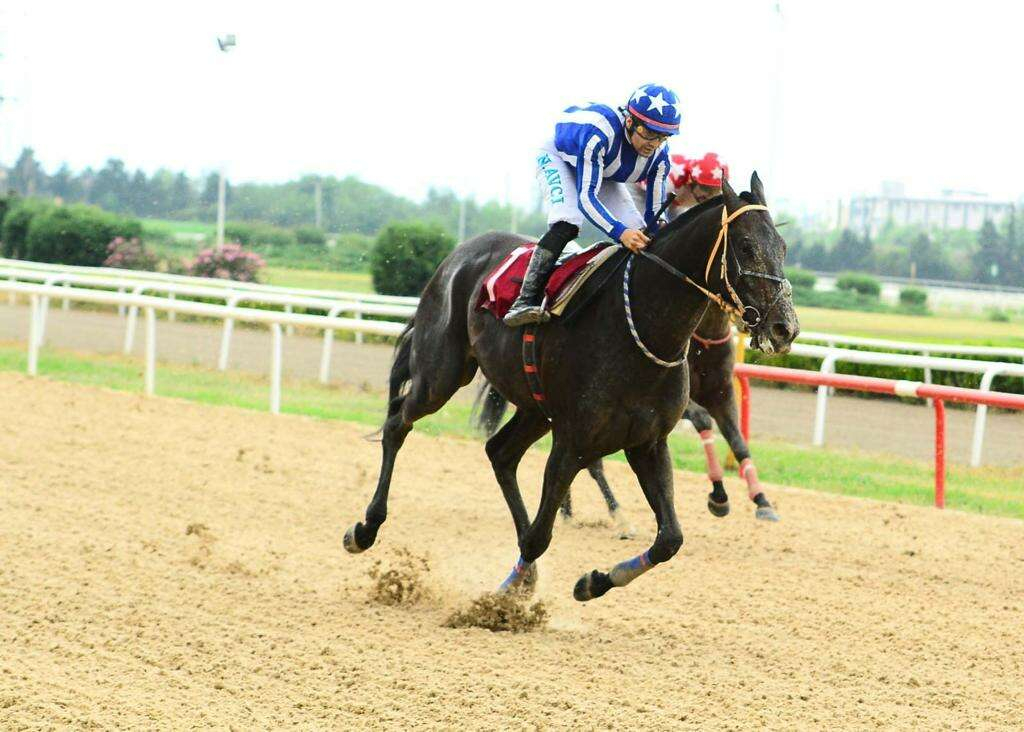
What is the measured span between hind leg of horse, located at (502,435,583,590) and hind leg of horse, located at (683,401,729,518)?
82.4 inches

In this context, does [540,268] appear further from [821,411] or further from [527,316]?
[821,411]

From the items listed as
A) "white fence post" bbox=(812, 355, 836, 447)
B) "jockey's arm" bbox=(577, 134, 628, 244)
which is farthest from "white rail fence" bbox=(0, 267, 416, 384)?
"jockey's arm" bbox=(577, 134, 628, 244)

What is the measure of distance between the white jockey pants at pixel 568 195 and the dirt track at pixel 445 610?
1572 millimetres

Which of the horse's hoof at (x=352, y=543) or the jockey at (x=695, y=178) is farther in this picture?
the jockey at (x=695, y=178)

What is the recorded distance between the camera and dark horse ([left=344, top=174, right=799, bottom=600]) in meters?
4.29

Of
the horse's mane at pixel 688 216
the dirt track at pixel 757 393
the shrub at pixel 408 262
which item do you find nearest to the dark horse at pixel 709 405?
the horse's mane at pixel 688 216

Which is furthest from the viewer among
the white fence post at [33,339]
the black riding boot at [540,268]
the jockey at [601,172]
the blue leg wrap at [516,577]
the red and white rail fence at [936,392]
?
the white fence post at [33,339]

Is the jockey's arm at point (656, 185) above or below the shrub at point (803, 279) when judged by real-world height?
above

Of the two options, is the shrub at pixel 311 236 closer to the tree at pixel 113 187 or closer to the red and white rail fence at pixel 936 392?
the tree at pixel 113 187

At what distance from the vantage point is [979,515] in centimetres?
777

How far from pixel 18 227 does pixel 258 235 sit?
675 centimetres

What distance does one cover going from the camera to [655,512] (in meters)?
4.85

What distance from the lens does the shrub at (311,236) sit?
693 inches

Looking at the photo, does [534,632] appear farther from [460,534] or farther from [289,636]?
[460,534]
